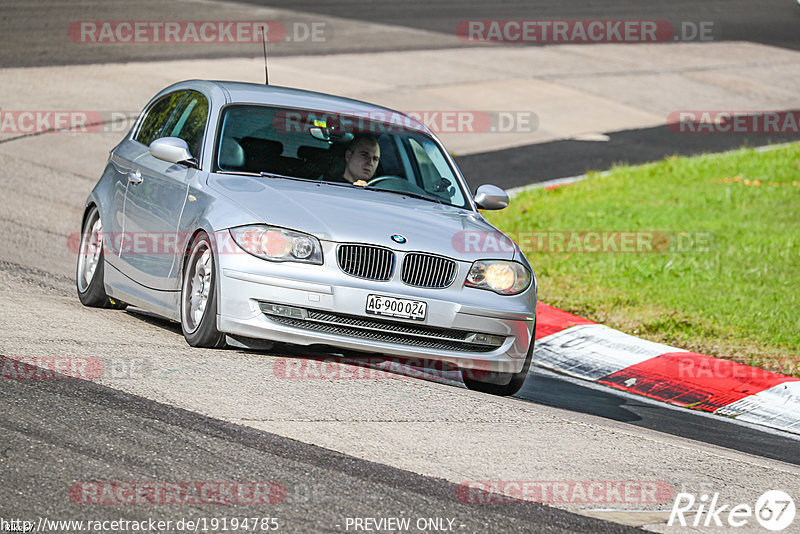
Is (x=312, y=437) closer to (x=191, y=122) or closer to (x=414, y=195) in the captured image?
(x=414, y=195)

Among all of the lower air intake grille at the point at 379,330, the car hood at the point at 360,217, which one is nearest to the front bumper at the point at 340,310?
the lower air intake grille at the point at 379,330

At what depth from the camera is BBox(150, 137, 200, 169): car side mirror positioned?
25.7ft

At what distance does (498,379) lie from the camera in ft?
25.5

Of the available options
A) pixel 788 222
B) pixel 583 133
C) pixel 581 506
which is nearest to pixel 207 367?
pixel 581 506

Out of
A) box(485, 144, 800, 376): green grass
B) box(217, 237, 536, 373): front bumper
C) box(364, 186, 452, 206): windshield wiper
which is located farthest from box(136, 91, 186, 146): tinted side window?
box(485, 144, 800, 376): green grass

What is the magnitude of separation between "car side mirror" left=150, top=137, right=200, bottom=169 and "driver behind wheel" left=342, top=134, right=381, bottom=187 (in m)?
1.01

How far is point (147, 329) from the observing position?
8.10m

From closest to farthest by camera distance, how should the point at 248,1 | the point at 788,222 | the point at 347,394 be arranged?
the point at 347,394 → the point at 788,222 → the point at 248,1

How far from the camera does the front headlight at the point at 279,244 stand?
7.01 meters

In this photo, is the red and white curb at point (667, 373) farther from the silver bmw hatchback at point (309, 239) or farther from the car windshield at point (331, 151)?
the car windshield at point (331, 151)

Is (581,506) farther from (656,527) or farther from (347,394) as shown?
(347,394)

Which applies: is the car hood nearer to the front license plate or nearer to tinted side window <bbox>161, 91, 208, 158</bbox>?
the front license plate

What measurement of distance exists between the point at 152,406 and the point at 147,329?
2283 mm

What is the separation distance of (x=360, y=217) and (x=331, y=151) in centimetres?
111
